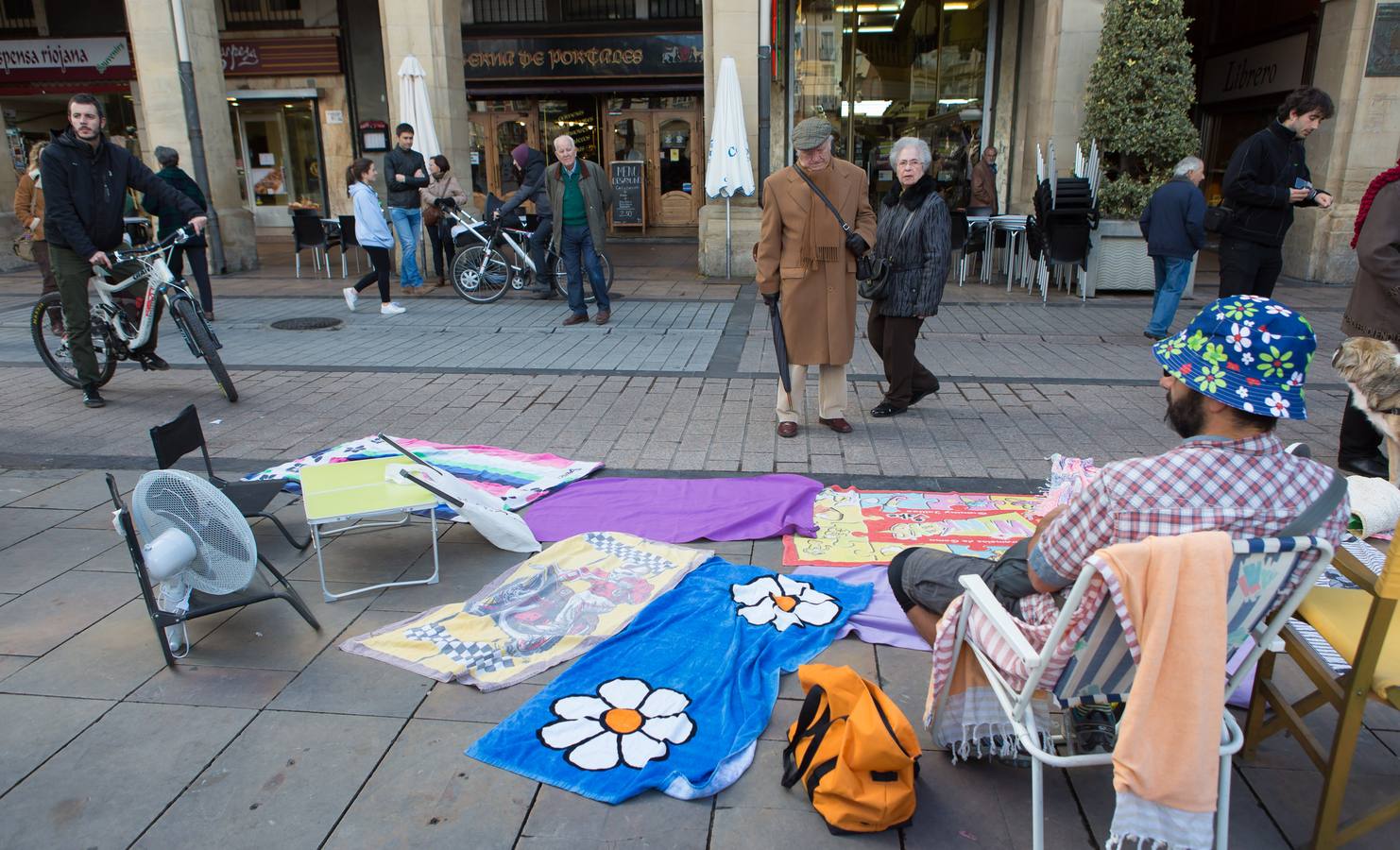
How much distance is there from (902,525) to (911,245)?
190cm

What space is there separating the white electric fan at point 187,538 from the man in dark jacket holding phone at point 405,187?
858 cm

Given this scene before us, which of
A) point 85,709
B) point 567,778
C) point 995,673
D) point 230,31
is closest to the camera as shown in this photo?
point 995,673

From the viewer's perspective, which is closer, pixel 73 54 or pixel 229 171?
pixel 229 171

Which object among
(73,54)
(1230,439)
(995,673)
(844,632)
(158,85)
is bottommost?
(844,632)

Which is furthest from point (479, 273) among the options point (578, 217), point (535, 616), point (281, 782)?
point (281, 782)

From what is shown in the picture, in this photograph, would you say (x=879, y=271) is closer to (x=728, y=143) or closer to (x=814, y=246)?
(x=814, y=246)

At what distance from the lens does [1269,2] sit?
46.5 feet

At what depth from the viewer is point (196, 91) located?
1248cm

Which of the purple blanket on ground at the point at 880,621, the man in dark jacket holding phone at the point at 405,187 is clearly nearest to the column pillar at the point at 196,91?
the man in dark jacket holding phone at the point at 405,187

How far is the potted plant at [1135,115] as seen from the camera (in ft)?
33.4

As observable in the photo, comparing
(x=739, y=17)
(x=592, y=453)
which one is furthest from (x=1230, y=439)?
(x=739, y=17)

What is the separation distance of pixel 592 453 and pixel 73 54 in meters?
18.7

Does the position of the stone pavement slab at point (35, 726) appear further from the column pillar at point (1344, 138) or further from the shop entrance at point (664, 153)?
the shop entrance at point (664, 153)

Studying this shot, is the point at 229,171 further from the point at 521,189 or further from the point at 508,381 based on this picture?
the point at 508,381
